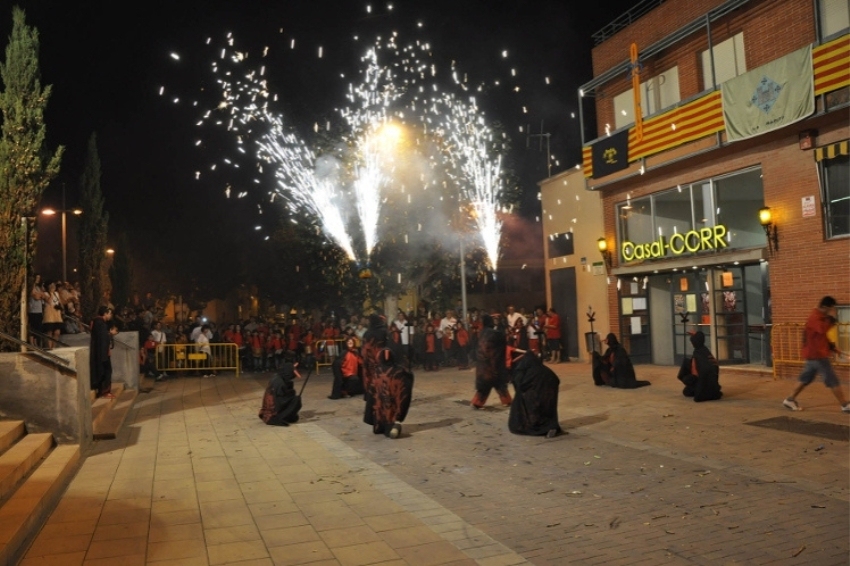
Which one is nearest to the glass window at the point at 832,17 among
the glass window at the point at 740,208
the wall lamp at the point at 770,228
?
the glass window at the point at 740,208

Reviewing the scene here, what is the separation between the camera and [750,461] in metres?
7.55

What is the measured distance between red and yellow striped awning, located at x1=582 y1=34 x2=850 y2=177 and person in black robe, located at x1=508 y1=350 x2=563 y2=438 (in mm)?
8160

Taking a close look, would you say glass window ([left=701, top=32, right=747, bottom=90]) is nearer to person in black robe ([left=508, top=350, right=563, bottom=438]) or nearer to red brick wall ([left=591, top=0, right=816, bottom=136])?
A: red brick wall ([left=591, top=0, right=816, bottom=136])

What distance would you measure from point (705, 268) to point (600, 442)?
31.2 ft

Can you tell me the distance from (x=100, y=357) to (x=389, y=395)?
5996mm

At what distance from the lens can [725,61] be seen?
16203 mm

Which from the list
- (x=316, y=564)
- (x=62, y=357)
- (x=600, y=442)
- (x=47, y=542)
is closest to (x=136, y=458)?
(x=62, y=357)

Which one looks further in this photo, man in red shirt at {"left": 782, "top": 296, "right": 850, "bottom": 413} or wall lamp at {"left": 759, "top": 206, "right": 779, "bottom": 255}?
wall lamp at {"left": 759, "top": 206, "right": 779, "bottom": 255}

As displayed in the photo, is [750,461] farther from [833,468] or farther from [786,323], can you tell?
[786,323]

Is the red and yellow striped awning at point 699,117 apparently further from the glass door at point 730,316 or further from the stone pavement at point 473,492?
the stone pavement at point 473,492

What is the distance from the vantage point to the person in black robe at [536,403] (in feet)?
31.4

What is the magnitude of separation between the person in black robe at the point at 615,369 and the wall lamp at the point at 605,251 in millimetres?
5720

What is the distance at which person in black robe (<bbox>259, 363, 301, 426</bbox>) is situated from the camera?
1108 cm

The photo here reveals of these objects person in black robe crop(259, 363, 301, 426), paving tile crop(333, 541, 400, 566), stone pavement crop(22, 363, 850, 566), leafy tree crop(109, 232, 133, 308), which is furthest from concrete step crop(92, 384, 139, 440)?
leafy tree crop(109, 232, 133, 308)
